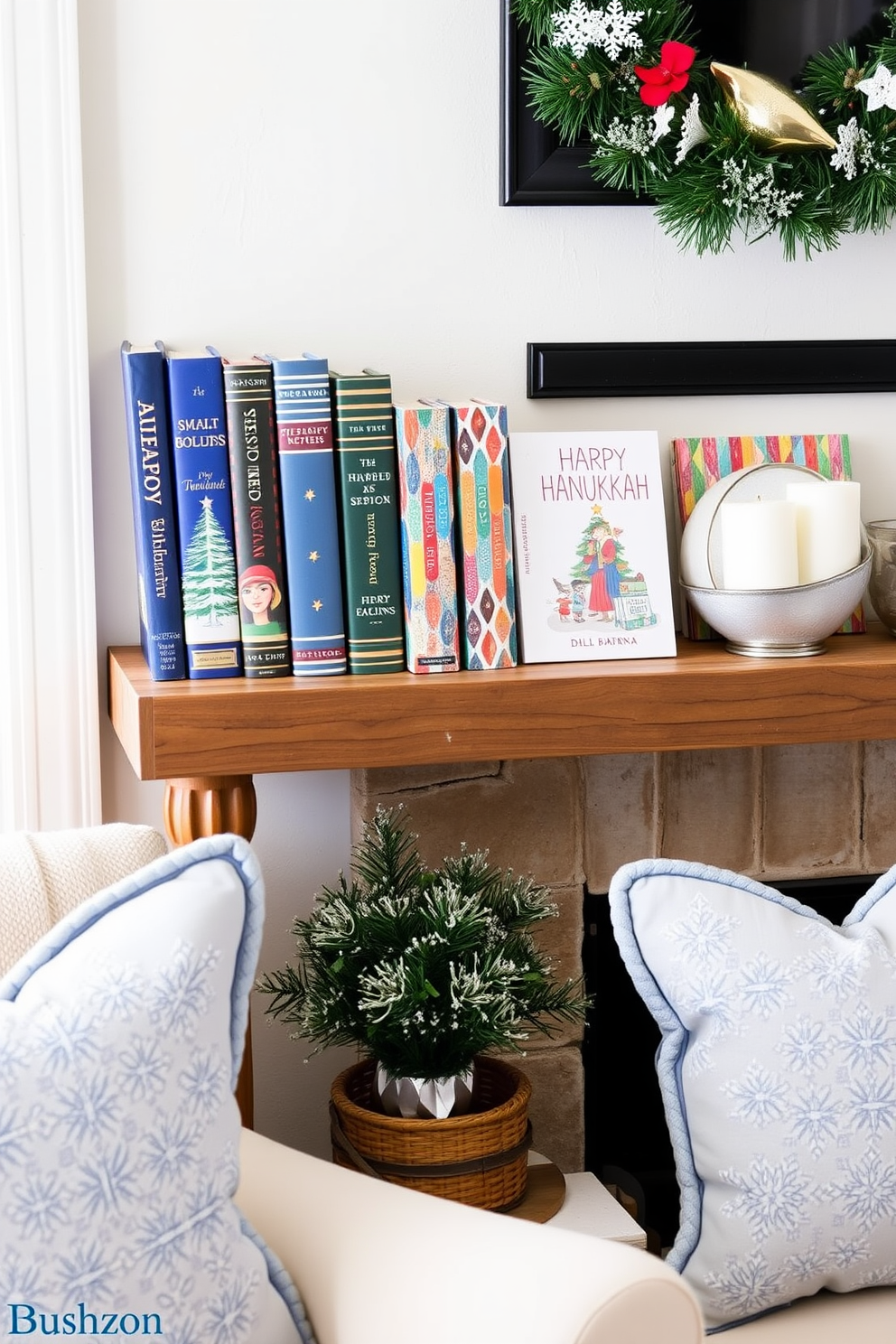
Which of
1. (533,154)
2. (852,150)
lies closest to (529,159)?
(533,154)

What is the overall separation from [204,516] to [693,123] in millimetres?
722

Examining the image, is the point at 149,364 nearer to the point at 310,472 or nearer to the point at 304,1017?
the point at 310,472

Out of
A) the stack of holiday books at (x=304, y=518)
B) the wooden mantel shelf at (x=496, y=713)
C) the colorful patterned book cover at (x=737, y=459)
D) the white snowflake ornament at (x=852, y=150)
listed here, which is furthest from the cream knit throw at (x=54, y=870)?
the white snowflake ornament at (x=852, y=150)

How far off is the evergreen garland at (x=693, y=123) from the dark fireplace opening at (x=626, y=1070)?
82 centimetres

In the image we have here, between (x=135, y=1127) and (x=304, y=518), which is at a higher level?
(x=304, y=518)

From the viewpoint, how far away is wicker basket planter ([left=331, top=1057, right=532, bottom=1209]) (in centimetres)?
141

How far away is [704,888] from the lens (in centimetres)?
128

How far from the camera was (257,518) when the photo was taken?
4.68 feet

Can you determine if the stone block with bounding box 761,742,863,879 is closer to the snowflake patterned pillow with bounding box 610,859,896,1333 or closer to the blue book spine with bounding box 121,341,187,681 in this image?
the snowflake patterned pillow with bounding box 610,859,896,1333

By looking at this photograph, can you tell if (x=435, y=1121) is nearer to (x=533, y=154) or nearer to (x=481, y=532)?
(x=481, y=532)

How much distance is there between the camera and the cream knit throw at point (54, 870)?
122 cm

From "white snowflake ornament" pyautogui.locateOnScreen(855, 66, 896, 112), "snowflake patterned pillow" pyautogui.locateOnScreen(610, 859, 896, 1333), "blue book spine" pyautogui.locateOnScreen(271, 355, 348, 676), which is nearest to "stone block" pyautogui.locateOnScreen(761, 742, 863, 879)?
"snowflake patterned pillow" pyautogui.locateOnScreen(610, 859, 896, 1333)

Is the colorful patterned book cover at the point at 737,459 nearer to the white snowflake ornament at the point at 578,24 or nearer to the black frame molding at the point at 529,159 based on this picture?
the black frame molding at the point at 529,159

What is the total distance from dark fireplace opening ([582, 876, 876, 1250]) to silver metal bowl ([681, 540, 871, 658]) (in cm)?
40
